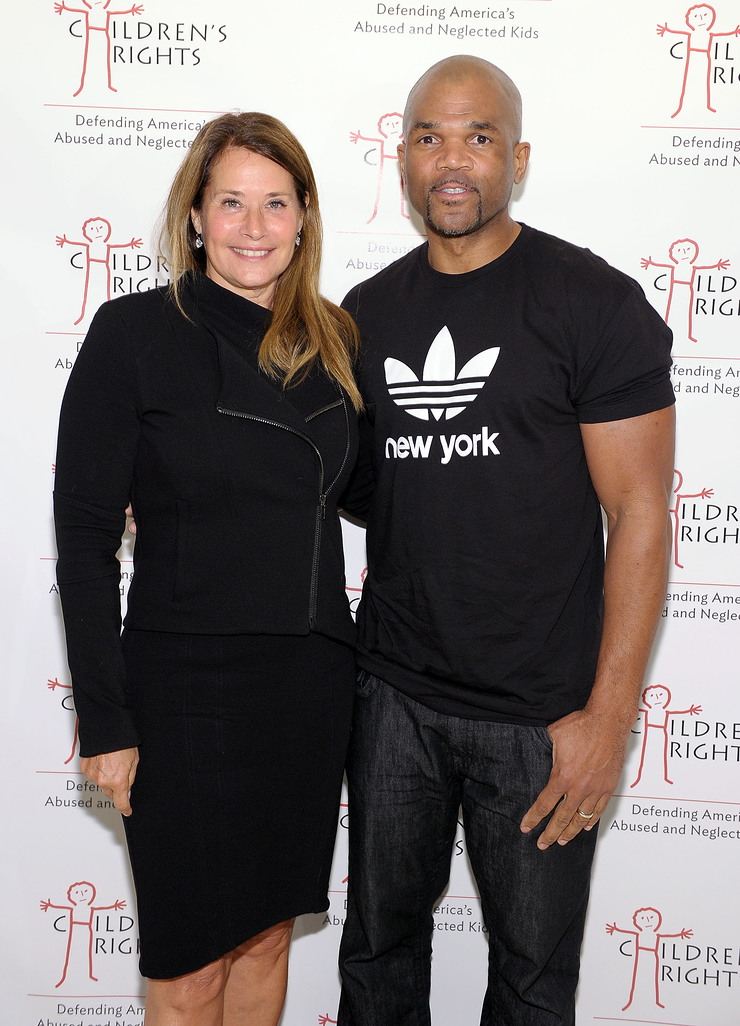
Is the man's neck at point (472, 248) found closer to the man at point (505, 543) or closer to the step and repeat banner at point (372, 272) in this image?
the man at point (505, 543)

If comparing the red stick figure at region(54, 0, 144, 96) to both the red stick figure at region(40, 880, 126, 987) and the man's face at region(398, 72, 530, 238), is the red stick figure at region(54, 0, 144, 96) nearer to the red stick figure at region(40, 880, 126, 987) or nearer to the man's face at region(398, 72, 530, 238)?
the man's face at region(398, 72, 530, 238)

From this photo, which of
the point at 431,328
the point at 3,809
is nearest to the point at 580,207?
the point at 431,328

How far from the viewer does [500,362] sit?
167 centimetres

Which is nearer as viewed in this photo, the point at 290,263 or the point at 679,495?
the point at 290,263

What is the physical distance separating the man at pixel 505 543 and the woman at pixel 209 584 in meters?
0.14

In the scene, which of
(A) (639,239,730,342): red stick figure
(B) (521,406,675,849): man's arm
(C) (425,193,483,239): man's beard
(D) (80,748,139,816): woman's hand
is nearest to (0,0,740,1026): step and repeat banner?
(A) (639,239,730,342): red stick figure

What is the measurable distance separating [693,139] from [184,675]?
5.17ft

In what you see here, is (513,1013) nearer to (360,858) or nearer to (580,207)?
(360,858)

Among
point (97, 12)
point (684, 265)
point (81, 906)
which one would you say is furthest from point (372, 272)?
point (81, 906)

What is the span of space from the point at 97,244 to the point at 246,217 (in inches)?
24.8

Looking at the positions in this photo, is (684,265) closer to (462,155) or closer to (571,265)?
(571,265)

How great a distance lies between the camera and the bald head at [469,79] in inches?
68.6

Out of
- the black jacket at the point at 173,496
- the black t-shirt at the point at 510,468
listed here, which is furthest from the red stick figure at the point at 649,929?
the black jacket at the point at 173,496

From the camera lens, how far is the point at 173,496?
159cm
